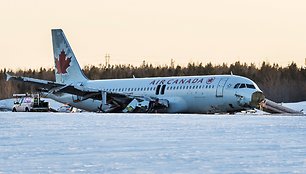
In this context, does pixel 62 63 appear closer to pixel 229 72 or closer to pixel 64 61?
pixel 64 61

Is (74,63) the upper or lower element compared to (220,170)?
upper

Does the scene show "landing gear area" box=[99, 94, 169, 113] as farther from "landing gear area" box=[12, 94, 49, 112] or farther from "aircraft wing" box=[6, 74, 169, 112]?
"landing gear area" box=[12, 94, 49, 112]

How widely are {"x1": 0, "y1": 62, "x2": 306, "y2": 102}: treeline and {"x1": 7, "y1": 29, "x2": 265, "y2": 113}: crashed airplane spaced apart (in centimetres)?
4261

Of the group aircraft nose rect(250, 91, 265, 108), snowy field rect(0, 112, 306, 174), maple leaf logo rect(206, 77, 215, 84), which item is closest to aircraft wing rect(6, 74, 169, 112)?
maple leaf logo rect(206, 77, 215, 84)

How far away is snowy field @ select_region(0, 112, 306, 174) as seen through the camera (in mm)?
17359

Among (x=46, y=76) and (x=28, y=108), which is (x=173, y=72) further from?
(x=28, y=108)

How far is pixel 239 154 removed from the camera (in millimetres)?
20266

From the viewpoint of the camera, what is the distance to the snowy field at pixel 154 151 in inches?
683

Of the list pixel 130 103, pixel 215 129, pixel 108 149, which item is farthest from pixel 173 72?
pixel 108 149

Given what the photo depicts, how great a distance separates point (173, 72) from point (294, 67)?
1839 centimetres

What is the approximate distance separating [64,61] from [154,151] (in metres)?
52.2

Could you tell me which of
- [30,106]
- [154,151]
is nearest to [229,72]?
[30,106]

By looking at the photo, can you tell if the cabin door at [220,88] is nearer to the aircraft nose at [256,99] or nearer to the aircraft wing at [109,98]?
the aircraft nose at [256,99]

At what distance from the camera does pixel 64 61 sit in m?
72.7
